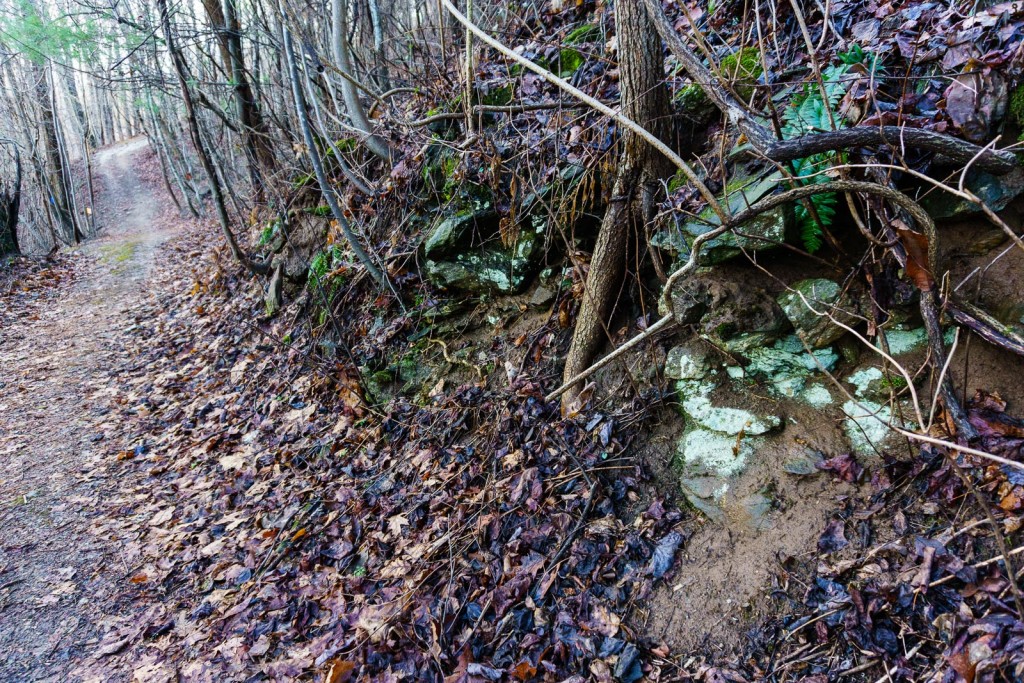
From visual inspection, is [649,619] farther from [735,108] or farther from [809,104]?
[809,104]

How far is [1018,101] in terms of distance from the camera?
8.75 ft

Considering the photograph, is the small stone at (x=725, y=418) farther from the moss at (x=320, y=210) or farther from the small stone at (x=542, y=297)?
the moss at (x=320, y=210)

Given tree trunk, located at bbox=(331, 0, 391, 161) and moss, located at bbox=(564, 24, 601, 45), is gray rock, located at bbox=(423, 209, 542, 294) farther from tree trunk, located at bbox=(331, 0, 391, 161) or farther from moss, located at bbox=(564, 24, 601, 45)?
tree trunk, located at bbox=(331, 0, 391, 161)

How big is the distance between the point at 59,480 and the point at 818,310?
7321mm

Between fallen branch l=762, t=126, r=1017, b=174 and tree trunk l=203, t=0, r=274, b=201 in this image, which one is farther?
tree trunk l=203, t=0, r=274, b=201

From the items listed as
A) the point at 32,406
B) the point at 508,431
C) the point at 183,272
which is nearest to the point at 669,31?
the point at 508,431

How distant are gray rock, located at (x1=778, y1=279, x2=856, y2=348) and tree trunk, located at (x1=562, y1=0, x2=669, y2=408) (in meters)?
1.16

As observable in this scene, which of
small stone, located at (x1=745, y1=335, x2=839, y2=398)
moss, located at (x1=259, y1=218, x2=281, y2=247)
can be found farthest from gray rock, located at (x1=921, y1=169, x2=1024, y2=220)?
moss, located at (x1=259, y1=218, x2=281, y2=247)

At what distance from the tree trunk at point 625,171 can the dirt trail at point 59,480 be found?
4071 mm

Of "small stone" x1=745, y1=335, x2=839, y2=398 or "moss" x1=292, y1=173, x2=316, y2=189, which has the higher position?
"moss" x1=292, y1=173, x2=316, y2=189

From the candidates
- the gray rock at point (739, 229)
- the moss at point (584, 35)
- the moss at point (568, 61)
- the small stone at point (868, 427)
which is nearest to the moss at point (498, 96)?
the moss at point (568, 61)

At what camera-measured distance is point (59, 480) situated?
19.5ft

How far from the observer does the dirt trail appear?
419 cm

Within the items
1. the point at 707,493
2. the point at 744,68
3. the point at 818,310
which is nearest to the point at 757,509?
the point at 707,493
